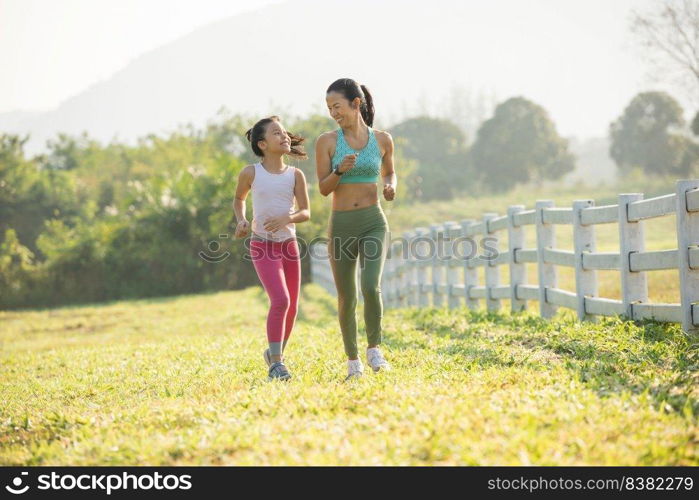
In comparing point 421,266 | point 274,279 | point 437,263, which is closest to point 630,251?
point 274,279

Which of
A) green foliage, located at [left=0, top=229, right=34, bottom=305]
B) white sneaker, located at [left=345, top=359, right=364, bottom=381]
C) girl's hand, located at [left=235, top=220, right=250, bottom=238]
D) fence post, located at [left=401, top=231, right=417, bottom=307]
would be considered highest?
girl's hand, located at [left=235, top=220, right=250, bottom=238]

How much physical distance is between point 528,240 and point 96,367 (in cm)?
3275

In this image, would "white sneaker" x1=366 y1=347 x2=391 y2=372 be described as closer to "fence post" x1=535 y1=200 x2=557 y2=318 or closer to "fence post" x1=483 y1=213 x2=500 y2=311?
"fence post" x1=535 y1=200 x2=557 y2=318

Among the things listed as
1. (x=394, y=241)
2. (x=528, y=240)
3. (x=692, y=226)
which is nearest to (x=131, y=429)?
(x=692, y=226)

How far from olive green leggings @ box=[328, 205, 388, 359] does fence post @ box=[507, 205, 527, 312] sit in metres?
5.36

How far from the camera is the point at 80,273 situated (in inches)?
1300

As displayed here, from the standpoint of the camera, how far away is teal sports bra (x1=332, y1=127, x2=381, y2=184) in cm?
622

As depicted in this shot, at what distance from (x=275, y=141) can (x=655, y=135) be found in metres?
50.6

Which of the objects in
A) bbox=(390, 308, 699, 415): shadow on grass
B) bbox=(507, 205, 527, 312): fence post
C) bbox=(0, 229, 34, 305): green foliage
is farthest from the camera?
bbox=(0, 229, 34, 305): green foliage

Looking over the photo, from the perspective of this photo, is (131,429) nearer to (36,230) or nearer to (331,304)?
(331,304)

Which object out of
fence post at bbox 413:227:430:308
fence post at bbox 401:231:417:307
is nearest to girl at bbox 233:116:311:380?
fence post at bbox 413:227:430:308

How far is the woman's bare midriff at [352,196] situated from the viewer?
6.25 metres
